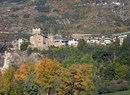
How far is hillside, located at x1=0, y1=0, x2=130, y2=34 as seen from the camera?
138375 mm

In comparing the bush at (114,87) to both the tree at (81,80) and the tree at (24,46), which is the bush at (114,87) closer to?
Result: the tree at (81,80)

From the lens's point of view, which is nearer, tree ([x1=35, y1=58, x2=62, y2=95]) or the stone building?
tree ([x1=35, y1=58, x2=62, y2=95])

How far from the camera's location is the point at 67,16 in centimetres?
14925

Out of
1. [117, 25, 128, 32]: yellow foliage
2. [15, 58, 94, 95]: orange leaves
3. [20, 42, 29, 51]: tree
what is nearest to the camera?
[15, 58, 94, 95]: orange leaves

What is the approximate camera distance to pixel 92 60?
266 feet

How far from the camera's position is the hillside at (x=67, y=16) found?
138 meters

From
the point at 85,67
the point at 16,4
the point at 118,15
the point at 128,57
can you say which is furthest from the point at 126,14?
the point at 85,67

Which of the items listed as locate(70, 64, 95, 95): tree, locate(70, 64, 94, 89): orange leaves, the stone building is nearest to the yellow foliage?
the stone building

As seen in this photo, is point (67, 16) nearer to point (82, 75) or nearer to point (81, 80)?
point (82, 75)

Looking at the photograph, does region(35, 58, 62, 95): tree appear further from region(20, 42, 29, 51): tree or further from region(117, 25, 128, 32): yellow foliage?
region(117, 25, 128, 32): yellow foliage

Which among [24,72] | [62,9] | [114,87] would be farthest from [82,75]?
[62,9]

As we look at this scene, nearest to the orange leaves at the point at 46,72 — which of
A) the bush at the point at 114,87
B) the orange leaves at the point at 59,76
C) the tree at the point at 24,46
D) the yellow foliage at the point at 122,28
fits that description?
the orange leaves at the point at 59,76

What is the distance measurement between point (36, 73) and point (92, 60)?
41.5 ft

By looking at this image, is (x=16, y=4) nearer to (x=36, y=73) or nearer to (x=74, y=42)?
(x=74, y=42)
